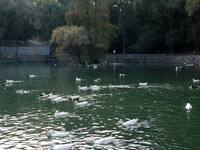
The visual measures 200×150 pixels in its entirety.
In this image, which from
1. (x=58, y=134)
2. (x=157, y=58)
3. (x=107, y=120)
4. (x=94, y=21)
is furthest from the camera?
(x=157, y=58)

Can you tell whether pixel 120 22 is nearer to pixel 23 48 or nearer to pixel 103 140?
pixel 23 48

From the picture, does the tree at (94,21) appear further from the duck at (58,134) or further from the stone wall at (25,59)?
the duck at (58,134)

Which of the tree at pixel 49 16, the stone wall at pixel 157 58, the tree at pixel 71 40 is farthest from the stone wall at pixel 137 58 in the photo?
the tree at pixel 71 40

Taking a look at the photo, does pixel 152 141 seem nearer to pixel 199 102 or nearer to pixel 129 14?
pixel 199 102

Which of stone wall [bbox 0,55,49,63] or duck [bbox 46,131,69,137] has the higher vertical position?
stone wall [bbox 0,55,49,63]

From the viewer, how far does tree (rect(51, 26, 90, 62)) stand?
179 feet

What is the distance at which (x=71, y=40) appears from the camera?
181 ft

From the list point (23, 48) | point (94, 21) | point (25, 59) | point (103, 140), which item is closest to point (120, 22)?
point (94, 21)

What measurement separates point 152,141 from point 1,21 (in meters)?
72.9

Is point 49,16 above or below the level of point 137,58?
above

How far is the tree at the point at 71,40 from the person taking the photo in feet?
179

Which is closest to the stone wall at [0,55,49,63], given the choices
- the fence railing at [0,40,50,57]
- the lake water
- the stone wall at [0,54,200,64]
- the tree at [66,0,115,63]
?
the stone wall at [0,54,200,64]

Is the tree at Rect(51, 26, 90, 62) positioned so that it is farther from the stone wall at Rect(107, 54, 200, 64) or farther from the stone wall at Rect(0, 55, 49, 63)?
the stone wall at Rect(0, 55, 49, 63)

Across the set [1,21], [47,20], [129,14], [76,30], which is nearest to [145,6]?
[129,14]
